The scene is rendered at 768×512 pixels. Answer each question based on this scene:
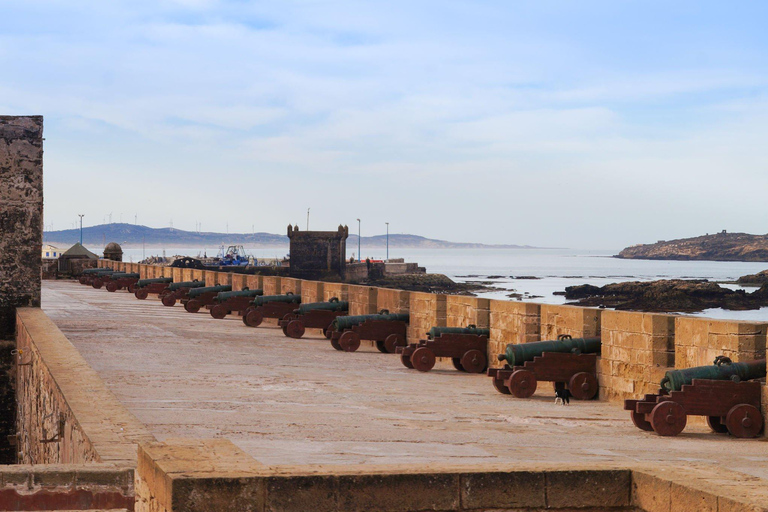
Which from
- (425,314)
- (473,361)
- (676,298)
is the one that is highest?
(425,314)

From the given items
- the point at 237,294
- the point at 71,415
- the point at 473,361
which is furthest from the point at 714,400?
the point at 237,294

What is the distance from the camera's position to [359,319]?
1448 centimetres

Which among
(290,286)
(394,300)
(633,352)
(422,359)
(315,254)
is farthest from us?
(315,254)

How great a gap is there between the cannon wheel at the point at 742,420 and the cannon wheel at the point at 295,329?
9744 mm

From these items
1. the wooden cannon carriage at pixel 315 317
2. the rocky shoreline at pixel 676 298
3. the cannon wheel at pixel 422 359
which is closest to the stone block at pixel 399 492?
the cannon wheel at pixel 422 359

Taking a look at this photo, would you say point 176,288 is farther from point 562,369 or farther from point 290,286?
point 562,369

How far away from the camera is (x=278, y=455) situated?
5797mm

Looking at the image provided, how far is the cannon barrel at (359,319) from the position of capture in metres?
14.4

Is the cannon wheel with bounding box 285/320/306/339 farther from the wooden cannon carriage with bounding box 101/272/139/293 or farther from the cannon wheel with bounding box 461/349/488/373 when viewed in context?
the wooden cannon carriage with bounding box 101/272/139/293

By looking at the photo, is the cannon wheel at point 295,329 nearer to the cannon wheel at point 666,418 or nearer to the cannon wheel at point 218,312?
the cannon wheel at point 218,312

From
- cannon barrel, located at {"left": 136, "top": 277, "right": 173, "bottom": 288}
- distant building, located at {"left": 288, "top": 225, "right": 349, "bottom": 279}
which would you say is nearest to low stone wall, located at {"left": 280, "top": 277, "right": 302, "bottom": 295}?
cannon barrel, located at {"left": 136, "top": 277, "right": 173, "bottom": 288}

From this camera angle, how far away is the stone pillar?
54.1 ft

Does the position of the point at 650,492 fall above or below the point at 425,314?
below

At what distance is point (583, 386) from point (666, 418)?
230 centimetres
